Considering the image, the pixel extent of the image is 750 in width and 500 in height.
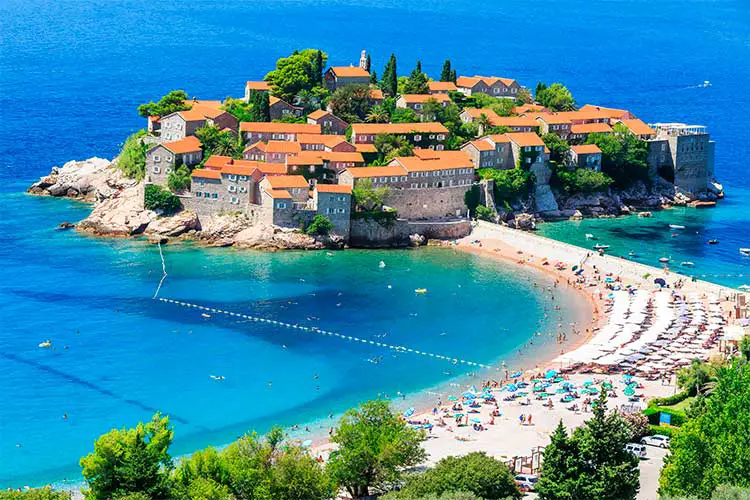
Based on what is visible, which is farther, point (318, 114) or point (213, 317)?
point (318, 114)

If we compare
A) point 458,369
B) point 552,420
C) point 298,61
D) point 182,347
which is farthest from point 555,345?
point 298,61

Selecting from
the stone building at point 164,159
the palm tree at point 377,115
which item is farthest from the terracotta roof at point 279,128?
the palm tree at point 377,115

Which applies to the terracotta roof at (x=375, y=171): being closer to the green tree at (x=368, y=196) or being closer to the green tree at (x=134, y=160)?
the green tree at (x=368, y=196)

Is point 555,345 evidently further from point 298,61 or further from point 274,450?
point 298,61

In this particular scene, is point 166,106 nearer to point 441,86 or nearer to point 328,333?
point 441,86

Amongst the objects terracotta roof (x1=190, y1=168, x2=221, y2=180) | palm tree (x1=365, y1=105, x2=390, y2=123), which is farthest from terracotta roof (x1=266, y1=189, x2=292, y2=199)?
palm tree (x1=365, y1=105, x2=390, y2=123)

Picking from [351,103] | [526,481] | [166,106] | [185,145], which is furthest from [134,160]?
[526,481]
